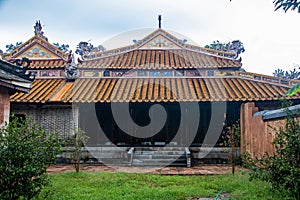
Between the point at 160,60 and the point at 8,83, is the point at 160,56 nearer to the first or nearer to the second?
the point at 160,60

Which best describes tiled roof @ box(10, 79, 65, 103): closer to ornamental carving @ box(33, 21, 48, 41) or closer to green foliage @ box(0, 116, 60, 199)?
ornamental carving @ box(33, 21, 48, 41)

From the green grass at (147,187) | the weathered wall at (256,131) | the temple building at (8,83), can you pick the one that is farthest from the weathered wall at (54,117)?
the weathered wall at (256,131)

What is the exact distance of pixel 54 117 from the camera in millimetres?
11195

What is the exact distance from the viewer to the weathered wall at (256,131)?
7177 mm

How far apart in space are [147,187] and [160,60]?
8.53 meters

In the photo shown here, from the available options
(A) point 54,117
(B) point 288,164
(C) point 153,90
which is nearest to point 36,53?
(A) point 54,117

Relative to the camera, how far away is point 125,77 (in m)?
12.6

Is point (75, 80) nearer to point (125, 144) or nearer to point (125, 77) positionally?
point (125, 77)

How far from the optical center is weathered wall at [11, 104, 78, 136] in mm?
11117

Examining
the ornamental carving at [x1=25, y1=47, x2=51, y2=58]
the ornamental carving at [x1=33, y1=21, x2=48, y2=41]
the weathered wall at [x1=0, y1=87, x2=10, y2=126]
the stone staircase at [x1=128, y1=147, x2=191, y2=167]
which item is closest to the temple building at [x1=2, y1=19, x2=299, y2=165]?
the ornamental carving at [x1=25, y1=47, x2=51, y2=58]

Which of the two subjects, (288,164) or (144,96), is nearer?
(288,164)

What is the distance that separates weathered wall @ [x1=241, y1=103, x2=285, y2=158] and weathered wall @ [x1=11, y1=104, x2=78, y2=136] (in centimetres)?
658

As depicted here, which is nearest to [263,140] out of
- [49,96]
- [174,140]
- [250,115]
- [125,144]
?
[250,115]

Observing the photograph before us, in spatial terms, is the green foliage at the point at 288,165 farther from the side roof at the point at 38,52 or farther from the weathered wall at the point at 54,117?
the side roof at the point at 38,52
